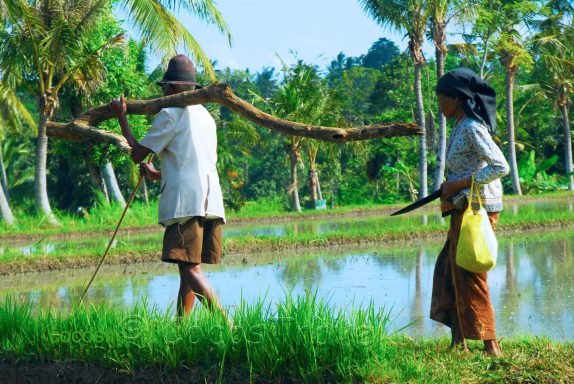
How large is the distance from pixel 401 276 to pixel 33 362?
15.1ft

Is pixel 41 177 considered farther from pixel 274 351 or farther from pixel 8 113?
pixel 274 351

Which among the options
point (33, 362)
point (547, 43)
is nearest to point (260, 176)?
point (547, 43)

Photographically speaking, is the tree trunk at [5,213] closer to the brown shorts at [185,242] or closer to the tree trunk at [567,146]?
the brown shorts at [185,242]

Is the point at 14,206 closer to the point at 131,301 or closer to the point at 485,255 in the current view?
the point at 131,301

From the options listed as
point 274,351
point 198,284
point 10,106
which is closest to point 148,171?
point 198,284

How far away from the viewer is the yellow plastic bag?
355cm

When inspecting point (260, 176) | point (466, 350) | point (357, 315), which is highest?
point (260, 176)

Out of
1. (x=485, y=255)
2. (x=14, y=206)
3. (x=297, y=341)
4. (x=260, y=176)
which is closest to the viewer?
(x=297, y=341)

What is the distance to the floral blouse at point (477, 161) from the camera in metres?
3.76

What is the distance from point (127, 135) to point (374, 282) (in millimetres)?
3795

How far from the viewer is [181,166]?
4.02 metres

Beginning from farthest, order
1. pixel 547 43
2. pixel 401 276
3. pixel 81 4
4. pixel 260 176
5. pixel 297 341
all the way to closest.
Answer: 1. pixel 260 176
2. pixel 547 43
3. pixel 81 4
4. pixel 401 276
5. pixel 297 341

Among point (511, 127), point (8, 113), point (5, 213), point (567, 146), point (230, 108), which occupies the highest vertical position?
point (8, 113)

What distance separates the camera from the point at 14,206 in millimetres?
29422
